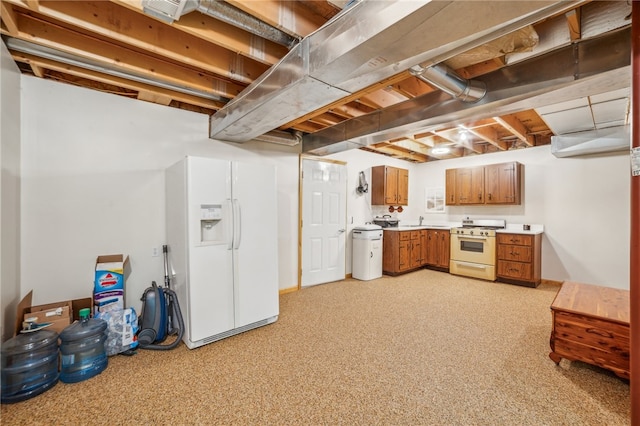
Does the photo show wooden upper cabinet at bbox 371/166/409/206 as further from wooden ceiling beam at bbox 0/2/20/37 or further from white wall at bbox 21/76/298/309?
wooden ceiling beam at bbox 0/2/20/37

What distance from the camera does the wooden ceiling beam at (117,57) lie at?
206 cm

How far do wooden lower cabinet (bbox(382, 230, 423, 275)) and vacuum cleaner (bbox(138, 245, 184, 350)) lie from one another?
3.87 m

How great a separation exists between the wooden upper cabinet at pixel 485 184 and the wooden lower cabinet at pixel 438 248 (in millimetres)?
763

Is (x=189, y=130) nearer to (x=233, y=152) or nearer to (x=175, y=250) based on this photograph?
(x=233, y=152)

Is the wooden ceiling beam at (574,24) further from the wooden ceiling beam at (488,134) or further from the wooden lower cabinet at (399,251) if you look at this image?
the wooden lower cabinet at (399,251)

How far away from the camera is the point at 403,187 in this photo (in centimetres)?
629

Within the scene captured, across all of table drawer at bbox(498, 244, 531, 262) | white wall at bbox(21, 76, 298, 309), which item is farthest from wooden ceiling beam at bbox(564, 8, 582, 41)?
table drawer at bbox(498, 244, 531, 262)

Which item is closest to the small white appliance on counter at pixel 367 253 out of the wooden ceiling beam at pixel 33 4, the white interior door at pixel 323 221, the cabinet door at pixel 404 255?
the white interior door at pixel 323 221

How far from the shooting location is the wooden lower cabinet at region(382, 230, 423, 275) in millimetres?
5441

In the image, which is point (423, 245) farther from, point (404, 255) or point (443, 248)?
point (404, 255)

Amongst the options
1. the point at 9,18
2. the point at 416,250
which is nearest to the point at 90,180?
the point at 9,18

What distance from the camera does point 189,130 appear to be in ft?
11.4

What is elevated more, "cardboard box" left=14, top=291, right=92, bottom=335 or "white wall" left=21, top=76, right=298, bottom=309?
"white wall" left=21, top=76, right=298, bottom=309

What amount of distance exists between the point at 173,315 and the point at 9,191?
71.0 inches
